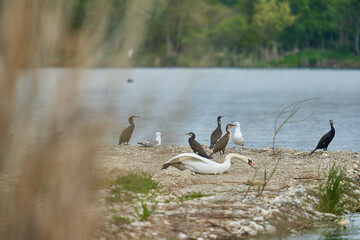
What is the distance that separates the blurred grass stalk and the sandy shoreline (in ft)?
4.22

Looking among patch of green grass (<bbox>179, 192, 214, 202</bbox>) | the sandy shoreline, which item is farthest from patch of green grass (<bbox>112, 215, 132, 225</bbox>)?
patch of green grass (<bbox>179, 192, 214, 202</bbox>)

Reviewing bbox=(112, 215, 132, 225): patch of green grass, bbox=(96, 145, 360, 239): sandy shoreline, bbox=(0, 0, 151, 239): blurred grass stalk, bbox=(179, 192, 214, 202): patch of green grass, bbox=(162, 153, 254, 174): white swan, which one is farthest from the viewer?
bbox=(162, 153, 254, 174): white swan

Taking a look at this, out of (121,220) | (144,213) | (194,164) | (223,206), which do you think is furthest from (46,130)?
(194,164)

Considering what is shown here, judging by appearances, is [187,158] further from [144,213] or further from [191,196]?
[144,213]

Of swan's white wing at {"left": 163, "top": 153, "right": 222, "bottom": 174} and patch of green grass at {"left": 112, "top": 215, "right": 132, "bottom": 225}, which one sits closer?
patch of green grass at {"left": 112, "top": 215, "right": 132, "bottom": 225}

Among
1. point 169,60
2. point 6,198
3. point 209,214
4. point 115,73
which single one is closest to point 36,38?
point 115,73

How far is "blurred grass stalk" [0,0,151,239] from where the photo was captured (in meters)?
1.95

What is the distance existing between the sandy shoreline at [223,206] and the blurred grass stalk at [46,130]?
1287mm

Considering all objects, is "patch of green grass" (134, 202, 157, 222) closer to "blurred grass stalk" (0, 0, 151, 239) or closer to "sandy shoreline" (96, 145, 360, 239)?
"sandy shoreline" (96, 145, 360, 239)

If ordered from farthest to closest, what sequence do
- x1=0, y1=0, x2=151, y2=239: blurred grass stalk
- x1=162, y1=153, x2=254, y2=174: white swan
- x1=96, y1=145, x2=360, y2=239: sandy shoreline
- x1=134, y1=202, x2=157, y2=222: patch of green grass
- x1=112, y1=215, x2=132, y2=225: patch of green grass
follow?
x1=162, y1=153, x2=254, y2=174: white swan < x1=134, y1=202, x2=157, y2=222: patch of green grass < x1=96, y1=145, x2=360, y2=239: sandy shoreline < x1=112, y1=215, x2=132, y2=225: patch of green grass < x1=0, y1=0, x2=151, y2=239: blurred grass stalk

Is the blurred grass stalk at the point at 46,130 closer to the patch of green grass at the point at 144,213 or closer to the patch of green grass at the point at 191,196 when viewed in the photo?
the patch of green grass at the point at 144,213

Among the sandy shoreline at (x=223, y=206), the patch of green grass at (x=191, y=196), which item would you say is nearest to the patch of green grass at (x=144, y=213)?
the sandy shoreline at (x=223, y=206)

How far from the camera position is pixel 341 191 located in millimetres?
7387

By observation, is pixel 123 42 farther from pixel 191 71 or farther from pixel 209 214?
pixel 209 214
